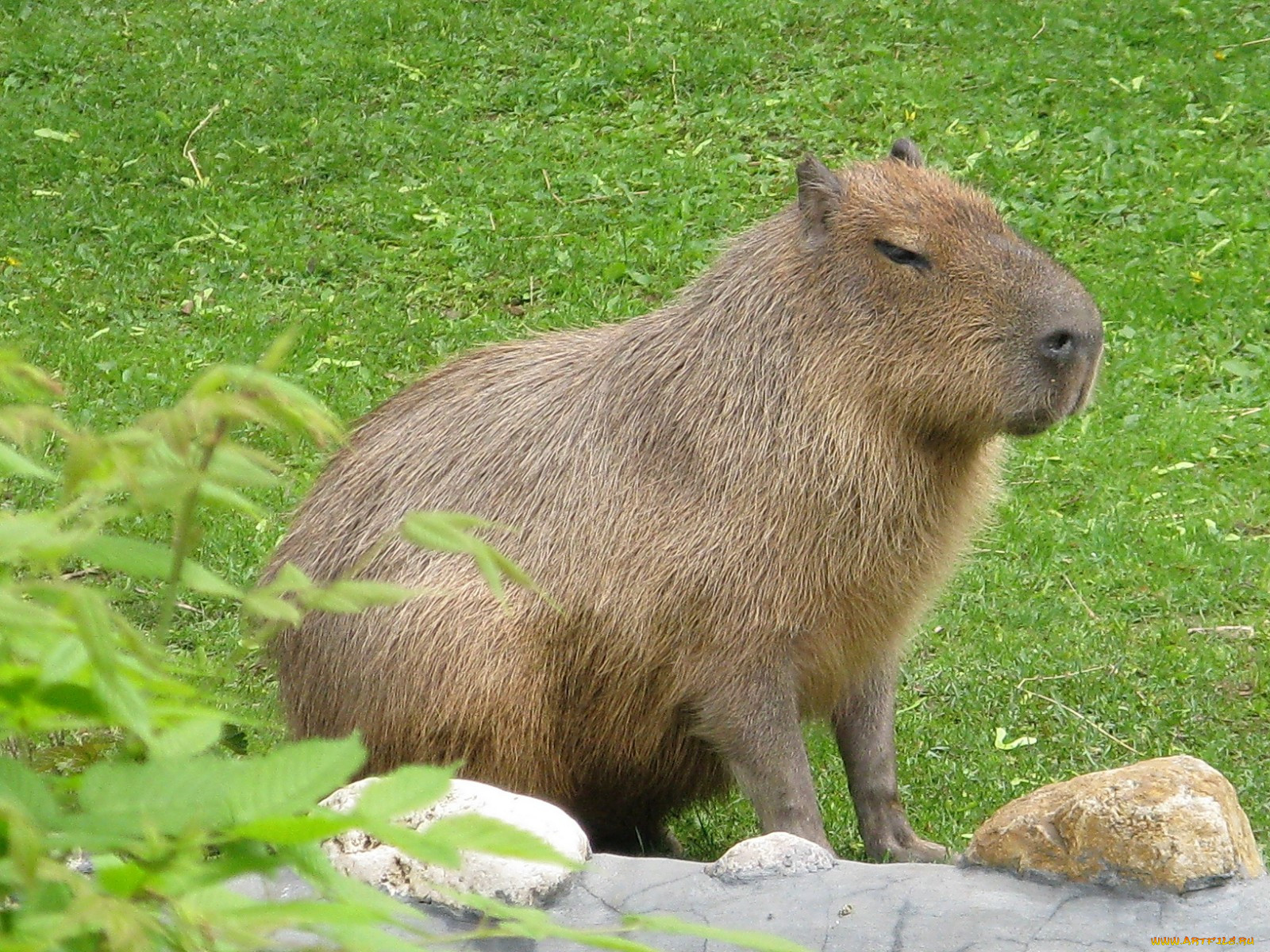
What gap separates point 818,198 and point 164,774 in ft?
9.59

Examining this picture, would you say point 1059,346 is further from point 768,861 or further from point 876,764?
point 768,861

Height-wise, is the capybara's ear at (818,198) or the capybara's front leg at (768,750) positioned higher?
the capybara's ear at (818,198)

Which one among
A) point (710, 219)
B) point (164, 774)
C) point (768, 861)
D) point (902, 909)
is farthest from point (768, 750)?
point (710, 219)

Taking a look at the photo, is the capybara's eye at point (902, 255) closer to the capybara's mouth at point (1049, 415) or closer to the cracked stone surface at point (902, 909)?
the capybara's mouth at point (1049, 415)

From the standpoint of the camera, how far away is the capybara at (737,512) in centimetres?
340

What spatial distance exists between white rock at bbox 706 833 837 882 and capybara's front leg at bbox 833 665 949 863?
0.95 meters

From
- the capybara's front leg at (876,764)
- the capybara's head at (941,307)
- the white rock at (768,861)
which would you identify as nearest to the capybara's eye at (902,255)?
the capybara's head at (941,307)

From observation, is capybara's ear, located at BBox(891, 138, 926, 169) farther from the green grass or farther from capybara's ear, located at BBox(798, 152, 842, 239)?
the green grass

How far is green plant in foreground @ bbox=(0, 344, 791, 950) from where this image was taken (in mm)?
753

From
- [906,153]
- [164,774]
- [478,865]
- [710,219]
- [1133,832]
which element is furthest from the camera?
[710,219]

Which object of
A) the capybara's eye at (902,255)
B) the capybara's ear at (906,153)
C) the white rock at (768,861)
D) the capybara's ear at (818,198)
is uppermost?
the capybara's ear at (906,153)

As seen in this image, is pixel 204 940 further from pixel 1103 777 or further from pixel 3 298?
pixel 3 298

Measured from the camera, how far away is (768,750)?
3.42 meters

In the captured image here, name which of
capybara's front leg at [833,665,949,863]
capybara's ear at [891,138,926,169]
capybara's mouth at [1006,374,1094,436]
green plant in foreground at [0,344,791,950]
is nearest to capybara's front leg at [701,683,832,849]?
capybara's front leg at [833,665,949,863]
